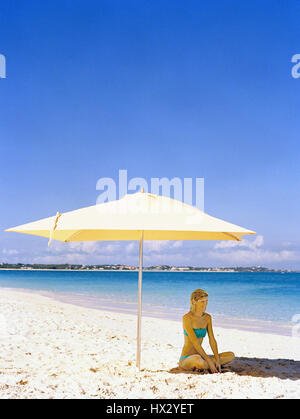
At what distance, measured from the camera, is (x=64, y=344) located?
7.10 meters

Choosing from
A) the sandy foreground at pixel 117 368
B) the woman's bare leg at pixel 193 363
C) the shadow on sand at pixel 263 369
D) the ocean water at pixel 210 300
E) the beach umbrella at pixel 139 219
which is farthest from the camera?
the ocean water at pixel 210 300

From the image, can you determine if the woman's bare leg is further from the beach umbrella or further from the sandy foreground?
the beach umbrella

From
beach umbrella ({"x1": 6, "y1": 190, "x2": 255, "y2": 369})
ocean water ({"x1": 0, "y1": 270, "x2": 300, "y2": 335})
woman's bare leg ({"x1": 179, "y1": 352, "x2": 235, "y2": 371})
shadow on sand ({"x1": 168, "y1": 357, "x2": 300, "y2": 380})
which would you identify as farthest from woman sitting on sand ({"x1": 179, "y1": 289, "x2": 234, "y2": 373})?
ocean water ({"x1": 0, "y1": 270, "x2": 300, "y2": 335})

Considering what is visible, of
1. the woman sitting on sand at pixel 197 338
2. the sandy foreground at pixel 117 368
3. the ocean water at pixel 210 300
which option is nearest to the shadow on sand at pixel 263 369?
the sandy foreground at pixel 117 368

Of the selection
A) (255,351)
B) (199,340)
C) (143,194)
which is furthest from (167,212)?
(255,351)

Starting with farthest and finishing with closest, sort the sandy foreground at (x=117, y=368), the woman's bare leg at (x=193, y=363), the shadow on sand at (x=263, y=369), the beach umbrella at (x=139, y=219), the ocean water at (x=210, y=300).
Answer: the ocean water at (x=210, y=300), the shadow on sand at (x=263, y=369), the woman's bare leg at (x=193, y=363), the beach umbrella at (x=139, y=219), the sandy foreground at (x=117, y=368)

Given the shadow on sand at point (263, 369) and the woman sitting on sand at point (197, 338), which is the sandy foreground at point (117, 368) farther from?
the woman sitting on sand at point (197, 338)

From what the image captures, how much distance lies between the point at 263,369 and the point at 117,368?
2019 millimetres

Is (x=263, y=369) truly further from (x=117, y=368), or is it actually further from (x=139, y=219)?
(x=139, y=219)

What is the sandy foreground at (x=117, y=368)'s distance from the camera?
3.89 metres

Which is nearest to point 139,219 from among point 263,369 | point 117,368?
point 117,368

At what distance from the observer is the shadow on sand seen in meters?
4.88
